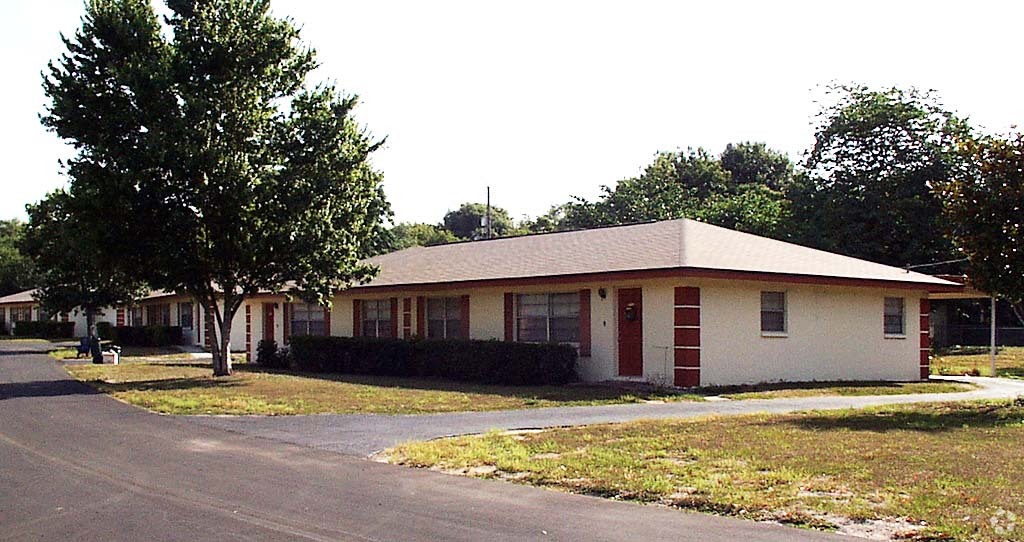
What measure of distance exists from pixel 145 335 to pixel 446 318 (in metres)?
27.8

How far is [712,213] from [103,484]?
48488 mm

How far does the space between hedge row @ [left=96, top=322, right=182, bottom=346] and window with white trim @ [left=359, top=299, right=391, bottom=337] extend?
68.2ft

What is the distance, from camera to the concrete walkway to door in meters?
14.1

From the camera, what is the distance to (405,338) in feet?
95.2

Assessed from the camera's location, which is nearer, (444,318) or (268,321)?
(444,318)

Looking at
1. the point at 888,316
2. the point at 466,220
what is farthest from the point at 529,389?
the point at 466,220

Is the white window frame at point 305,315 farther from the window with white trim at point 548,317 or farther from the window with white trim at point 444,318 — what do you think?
the window with white trim at point 548,317

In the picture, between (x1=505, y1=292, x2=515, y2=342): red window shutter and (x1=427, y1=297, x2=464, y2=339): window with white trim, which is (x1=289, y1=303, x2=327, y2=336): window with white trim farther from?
(x1=505, y1=292, x2=515, y2=342): red window shutter

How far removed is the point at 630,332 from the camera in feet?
75.3

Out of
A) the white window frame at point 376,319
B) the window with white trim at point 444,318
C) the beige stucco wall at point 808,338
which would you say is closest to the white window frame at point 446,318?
the window with white trim at point 444,318

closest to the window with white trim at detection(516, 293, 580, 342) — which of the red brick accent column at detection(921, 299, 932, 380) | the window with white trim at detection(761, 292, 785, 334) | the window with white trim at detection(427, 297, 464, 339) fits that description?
the window with white trim at detection(427, 297, 464, 339)

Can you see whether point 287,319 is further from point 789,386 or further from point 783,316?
point 789,386

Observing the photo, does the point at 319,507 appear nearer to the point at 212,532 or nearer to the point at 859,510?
the point at 212,532

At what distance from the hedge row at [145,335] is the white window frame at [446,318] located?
948 inches
